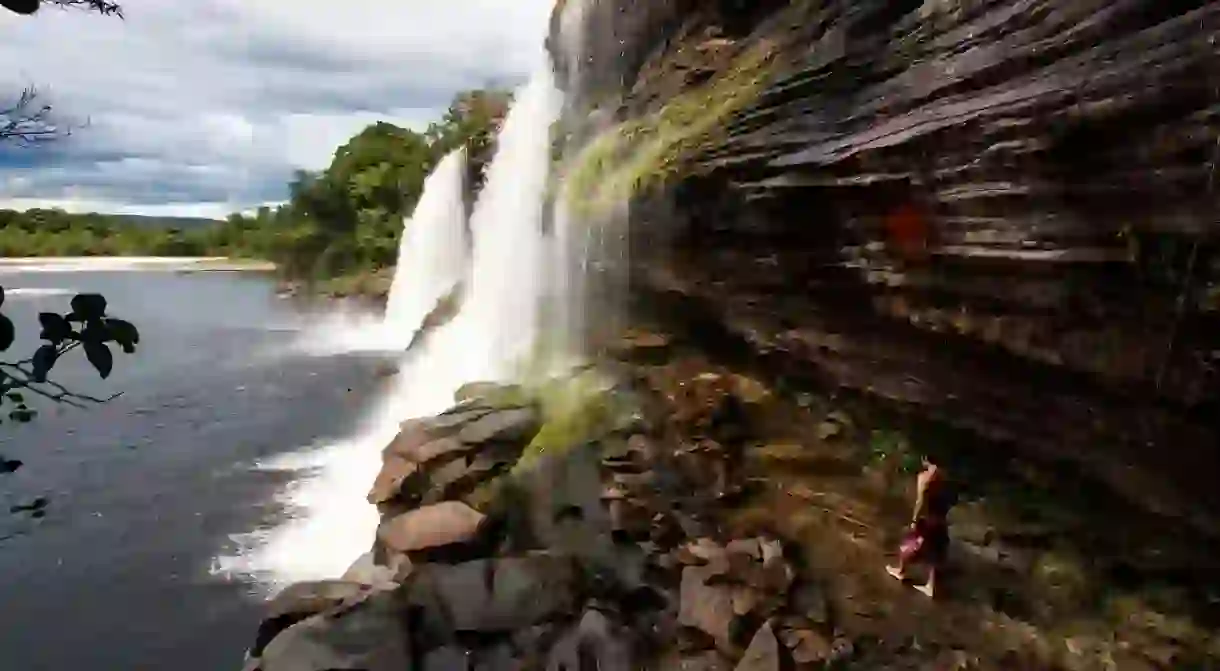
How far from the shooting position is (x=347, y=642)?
6.51m

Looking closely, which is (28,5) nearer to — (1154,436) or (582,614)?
(1154,436)

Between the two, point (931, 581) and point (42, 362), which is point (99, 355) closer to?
point (42, 362)

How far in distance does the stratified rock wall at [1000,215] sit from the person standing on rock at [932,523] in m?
0.46

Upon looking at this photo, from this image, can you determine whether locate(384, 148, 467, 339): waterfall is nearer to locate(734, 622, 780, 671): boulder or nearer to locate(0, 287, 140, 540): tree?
locate(734, 622, 780, 671): boulder

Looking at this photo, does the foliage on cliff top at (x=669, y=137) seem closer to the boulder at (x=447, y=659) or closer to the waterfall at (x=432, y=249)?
the boulder at (x=447, y=659)

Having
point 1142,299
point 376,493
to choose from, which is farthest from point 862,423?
point 376,493

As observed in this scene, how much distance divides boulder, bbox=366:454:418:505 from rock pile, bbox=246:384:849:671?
2cm

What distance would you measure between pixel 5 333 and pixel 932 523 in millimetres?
5088

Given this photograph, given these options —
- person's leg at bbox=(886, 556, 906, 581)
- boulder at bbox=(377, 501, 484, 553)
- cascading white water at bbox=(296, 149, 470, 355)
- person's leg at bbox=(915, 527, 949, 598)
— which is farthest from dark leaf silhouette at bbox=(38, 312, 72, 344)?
cascading white water at bbox=(296, 149, 470, 355)

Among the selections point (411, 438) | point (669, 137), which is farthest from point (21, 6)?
point (411, 438)

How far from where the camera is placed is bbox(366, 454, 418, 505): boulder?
942 centimetres

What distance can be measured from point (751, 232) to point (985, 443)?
2.30m

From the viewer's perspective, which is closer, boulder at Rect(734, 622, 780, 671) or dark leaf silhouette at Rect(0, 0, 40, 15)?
dark leaf silhouette at Rect(0, 0, 40, 15)

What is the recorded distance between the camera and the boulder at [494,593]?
6.94m
